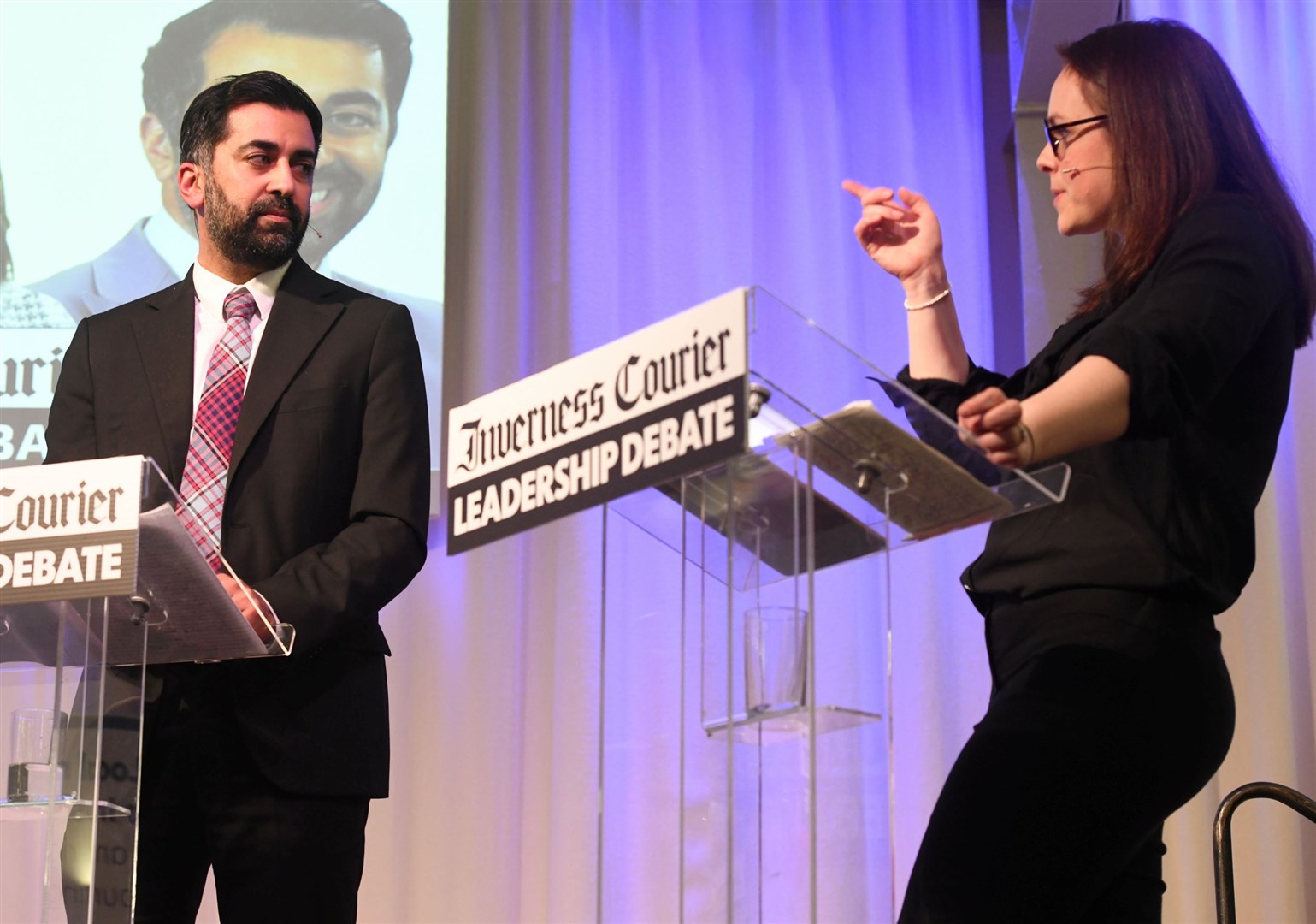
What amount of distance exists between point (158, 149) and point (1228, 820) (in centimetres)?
283

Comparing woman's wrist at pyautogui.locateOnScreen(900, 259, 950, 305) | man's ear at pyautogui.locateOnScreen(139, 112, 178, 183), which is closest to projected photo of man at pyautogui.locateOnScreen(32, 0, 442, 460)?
man's ear at pyautogui.locateOnScreen(139, 112, 178, 183)

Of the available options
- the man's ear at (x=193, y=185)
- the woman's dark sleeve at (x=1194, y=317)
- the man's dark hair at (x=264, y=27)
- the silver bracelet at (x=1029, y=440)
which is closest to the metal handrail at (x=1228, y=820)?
the woman's dark sleeve at (x=1194, y=317)

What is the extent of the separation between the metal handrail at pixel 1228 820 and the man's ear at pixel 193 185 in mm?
1827

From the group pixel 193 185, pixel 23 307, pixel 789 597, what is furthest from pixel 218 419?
pixel 23 307

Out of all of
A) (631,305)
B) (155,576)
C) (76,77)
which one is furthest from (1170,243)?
(76,77)

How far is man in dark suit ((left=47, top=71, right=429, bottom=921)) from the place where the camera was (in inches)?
79.6

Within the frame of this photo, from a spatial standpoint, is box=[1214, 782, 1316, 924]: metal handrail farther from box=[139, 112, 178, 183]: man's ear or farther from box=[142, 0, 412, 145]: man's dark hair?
box=[139, 112, 178, 183]: man's ear

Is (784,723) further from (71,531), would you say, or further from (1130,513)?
(71,531)

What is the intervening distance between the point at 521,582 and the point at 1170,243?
233 centimetres

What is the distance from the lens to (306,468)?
2.20 m

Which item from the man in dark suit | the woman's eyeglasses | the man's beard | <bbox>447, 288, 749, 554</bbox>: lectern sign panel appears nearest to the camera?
<bbox>447, 288, 749, 554</bbox>: lectern sign panel

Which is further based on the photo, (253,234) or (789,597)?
(253,234)

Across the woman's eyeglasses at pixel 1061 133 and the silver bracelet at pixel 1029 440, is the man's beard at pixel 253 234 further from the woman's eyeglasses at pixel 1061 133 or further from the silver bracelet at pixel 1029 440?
the silver bracelet at pixel 1029 440

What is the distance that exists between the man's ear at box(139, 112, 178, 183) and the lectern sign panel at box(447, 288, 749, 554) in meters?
2.56
